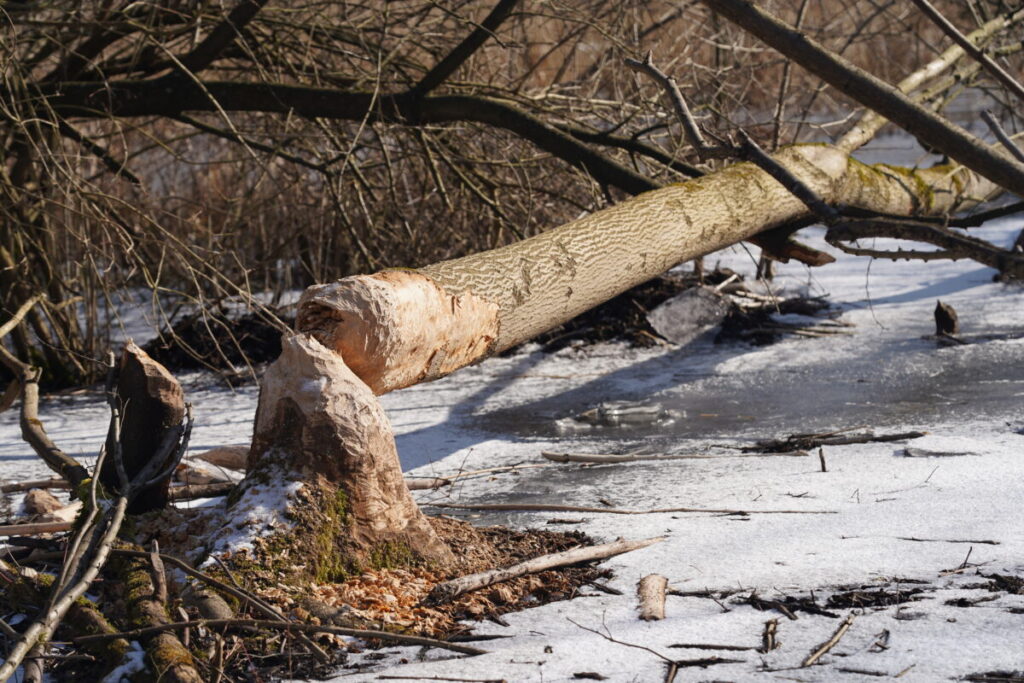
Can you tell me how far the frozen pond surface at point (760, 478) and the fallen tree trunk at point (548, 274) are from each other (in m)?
0.59

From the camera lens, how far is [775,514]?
3.26 metres

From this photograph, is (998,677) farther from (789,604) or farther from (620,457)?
(620,457)

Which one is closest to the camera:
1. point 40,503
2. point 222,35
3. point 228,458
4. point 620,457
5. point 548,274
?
point 40,503

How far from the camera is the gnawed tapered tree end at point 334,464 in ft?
9.32

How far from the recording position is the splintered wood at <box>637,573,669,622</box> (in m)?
2.55

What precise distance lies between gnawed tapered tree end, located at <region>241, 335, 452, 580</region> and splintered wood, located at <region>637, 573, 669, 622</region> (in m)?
0.53

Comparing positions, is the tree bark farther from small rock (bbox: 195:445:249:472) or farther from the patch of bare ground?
small rock (bbox: 195:445:249:472)

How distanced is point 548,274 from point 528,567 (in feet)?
4.59

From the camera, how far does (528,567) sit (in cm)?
281

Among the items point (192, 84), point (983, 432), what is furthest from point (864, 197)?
point (192, 84)

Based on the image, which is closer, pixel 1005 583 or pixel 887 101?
pixel 1005 583

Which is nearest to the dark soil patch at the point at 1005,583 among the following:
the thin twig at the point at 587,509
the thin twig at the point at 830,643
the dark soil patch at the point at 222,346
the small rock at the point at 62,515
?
the thin twig at the point at 830,643

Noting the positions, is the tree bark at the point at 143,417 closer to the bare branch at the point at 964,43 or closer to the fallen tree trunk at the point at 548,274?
the fallen tree trunk at the point at 548,274

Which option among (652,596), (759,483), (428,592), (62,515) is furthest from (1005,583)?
Answer: (62,515)
